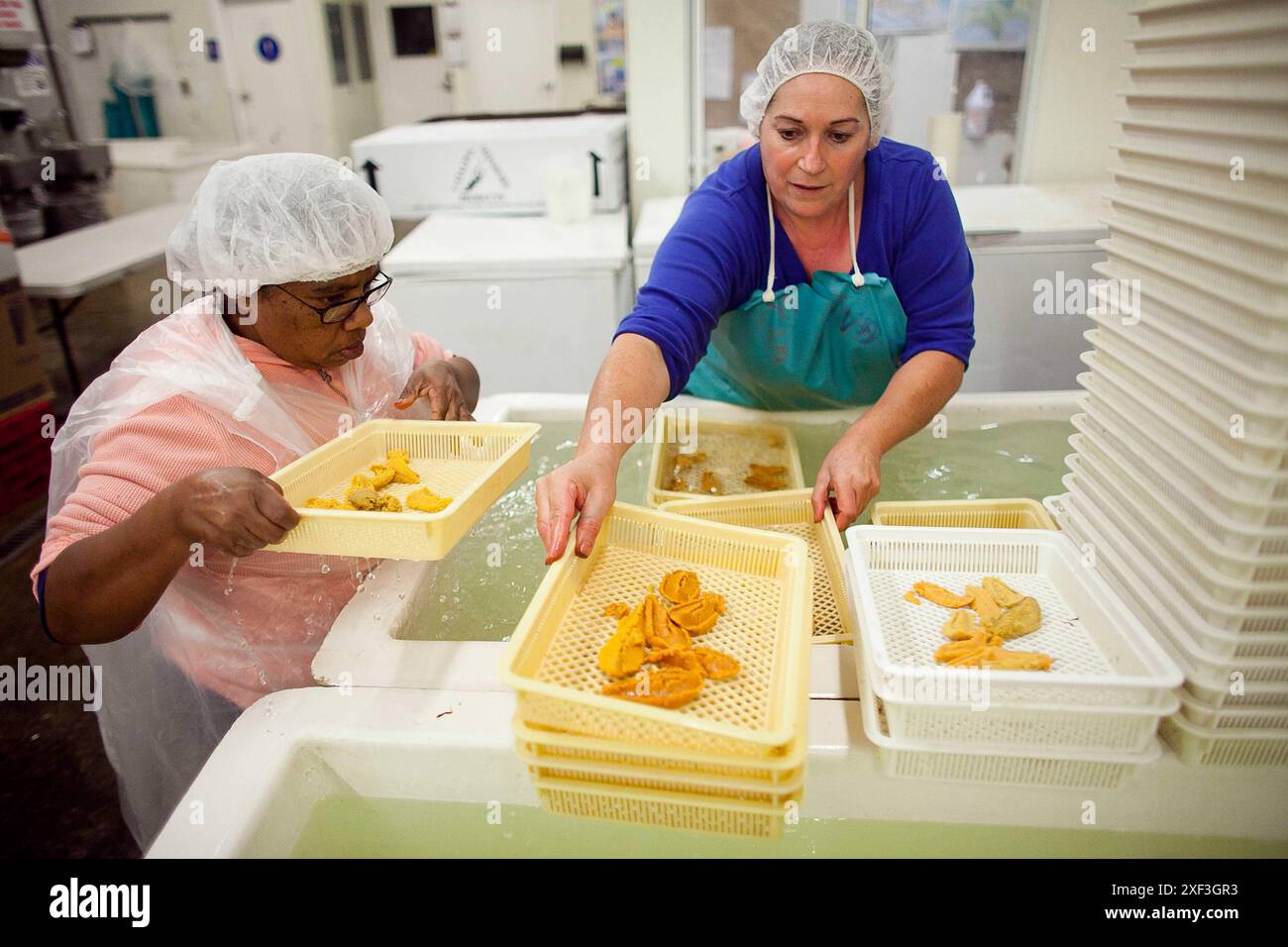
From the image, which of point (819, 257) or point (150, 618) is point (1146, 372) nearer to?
point (819, 257)

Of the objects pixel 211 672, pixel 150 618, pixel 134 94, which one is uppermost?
pixel 134 94

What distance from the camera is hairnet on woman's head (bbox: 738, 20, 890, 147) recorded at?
157cm

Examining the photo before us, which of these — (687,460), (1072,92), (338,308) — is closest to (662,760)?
→ (338,308)

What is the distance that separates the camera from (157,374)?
126cm

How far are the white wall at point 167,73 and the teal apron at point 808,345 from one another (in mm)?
6481

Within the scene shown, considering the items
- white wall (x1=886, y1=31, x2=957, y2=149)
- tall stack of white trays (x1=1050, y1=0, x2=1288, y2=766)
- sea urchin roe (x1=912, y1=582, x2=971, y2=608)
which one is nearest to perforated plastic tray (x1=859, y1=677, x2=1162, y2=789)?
tall stack of white trays (x1=1050, y1=0, x2=1288, y2=766)

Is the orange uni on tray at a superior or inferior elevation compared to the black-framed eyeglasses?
inferior

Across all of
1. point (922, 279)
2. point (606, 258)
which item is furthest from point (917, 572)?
point (606, 258)

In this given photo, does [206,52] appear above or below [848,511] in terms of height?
above

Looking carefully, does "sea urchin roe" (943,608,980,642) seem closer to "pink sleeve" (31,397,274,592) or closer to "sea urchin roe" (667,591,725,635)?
"sea urchin roe" (667,591,725,635)

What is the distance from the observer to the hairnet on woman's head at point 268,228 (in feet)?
4.30

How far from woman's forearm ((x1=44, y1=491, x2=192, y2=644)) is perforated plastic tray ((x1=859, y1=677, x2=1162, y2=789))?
985 millimetres

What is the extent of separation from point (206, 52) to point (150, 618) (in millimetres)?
7242

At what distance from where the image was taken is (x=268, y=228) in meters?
1.31
